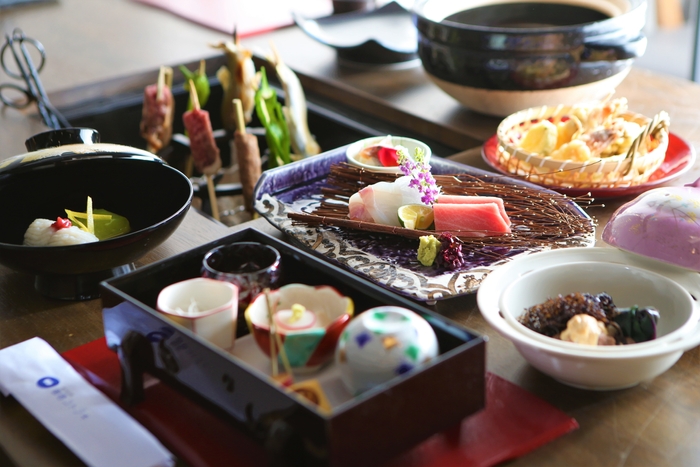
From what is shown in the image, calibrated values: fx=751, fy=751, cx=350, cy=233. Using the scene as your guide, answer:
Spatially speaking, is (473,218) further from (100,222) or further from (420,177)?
(100,222)

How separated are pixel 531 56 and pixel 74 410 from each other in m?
0.97

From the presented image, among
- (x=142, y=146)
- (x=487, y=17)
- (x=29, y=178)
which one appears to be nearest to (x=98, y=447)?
(x=29, y=178)

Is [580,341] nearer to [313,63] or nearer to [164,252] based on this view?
[164,252]

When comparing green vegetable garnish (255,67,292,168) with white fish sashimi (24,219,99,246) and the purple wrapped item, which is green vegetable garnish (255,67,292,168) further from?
the purple wrapped item

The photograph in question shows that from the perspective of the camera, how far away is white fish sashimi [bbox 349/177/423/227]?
1.02 metres

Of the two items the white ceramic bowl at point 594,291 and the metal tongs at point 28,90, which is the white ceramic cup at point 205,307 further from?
the metal tongs at point 28,90

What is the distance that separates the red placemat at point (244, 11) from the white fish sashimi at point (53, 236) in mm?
1384

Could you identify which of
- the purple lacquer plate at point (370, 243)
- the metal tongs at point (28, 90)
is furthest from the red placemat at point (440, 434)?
the metal tongs at point (28, 90)

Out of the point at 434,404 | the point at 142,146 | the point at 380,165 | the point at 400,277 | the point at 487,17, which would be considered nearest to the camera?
the point at 434,404

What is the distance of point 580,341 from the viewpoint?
2.38ft

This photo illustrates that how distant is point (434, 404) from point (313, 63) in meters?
1.48

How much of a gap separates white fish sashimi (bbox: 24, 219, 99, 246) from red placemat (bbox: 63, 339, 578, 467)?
0.79 ft

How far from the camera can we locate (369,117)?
1729 millimetres

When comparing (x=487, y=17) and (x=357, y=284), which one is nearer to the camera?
(x=357, y=284)
